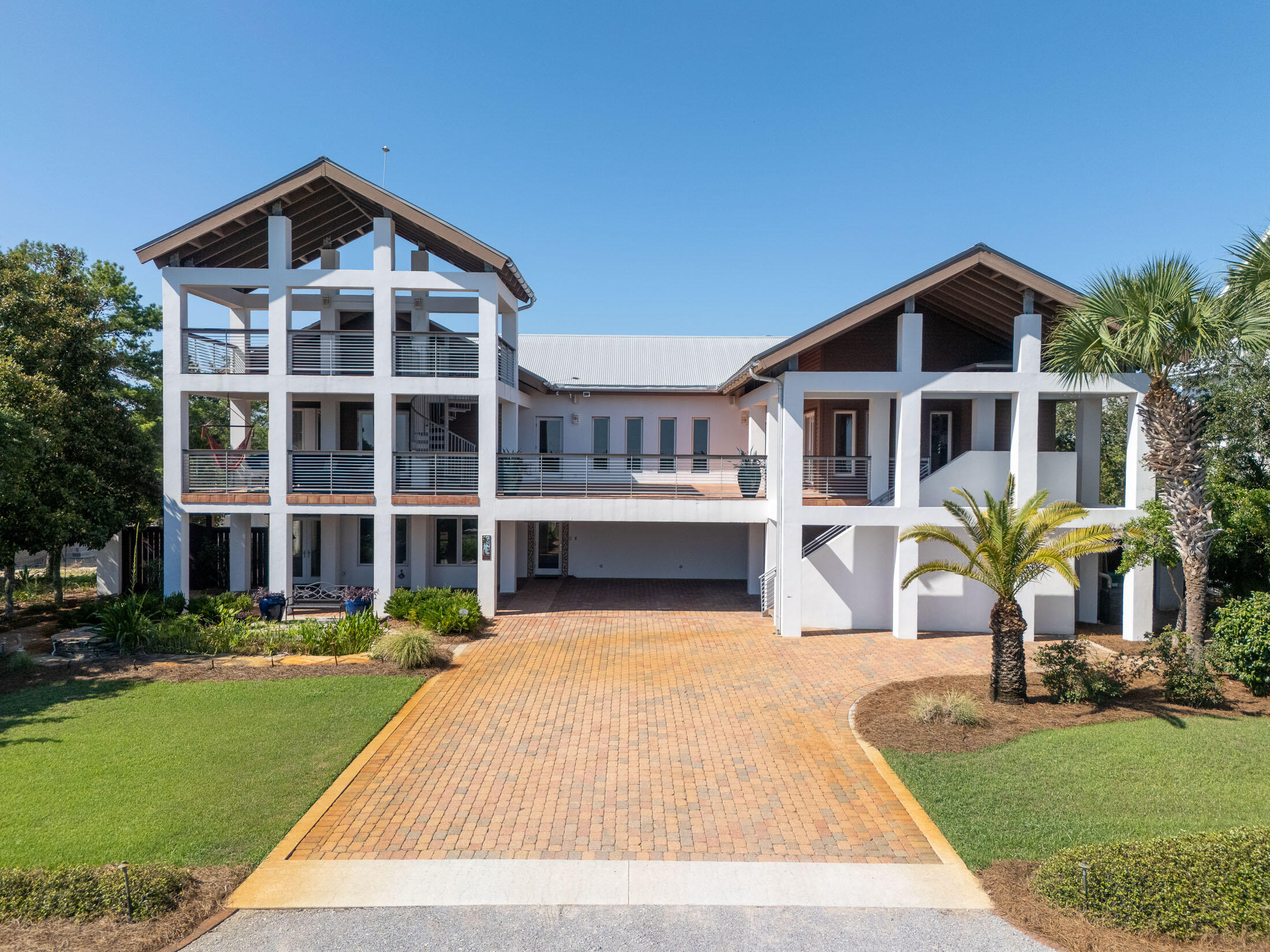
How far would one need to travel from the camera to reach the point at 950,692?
11672 millimetres

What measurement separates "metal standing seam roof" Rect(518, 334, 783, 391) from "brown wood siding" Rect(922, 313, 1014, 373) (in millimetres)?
7253

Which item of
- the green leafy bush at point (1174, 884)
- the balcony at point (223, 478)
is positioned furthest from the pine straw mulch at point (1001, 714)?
the balcony at point (223, 478)

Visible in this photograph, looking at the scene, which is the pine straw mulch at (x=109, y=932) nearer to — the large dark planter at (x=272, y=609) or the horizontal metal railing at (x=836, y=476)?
the large dark planter at (x=272, y=609)

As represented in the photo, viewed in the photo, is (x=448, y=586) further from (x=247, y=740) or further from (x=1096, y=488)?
(x=1096, y=488)

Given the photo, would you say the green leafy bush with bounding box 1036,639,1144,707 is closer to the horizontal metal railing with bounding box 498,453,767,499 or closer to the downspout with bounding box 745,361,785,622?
the downspout with bounding box 745,361,785,622

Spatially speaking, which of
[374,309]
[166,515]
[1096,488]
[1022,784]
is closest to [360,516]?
[166,515]

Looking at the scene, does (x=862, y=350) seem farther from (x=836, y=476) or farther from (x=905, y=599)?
(x=905, y=599)

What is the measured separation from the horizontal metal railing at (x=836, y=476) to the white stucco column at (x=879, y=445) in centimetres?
31

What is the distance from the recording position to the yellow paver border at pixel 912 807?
7.42m

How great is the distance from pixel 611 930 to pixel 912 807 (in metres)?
4.11

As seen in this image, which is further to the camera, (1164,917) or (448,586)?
(448,586)

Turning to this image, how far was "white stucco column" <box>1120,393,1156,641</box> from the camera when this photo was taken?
16.4 meters

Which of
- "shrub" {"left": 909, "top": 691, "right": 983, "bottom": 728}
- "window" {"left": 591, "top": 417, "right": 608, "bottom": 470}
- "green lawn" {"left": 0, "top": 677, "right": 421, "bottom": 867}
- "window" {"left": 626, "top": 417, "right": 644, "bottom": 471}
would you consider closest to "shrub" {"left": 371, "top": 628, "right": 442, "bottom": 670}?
"green lawn" {"left": 0, "top": 677, "right": 421, "bottom": 867}

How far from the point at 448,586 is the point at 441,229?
1048 centimetres
